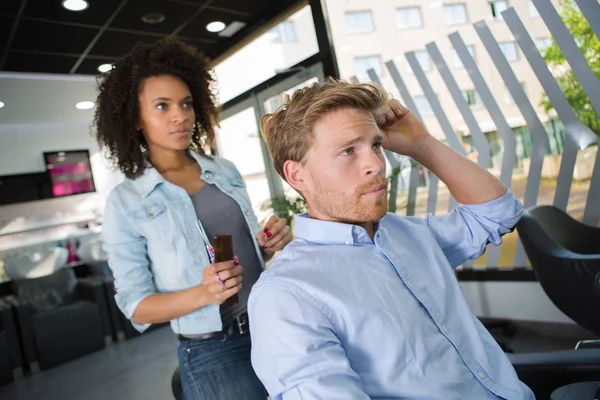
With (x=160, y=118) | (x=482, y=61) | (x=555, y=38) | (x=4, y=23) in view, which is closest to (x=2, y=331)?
(x=4, y=23)

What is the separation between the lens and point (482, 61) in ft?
10.4

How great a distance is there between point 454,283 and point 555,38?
2.36 metres

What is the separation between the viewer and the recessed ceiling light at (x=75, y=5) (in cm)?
369

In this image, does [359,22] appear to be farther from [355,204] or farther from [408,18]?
[355,204]

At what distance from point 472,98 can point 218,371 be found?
114 inches

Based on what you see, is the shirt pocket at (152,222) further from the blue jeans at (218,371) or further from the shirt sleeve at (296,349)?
the shirt sleeve at (296,349)

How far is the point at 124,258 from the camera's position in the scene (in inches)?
51.7

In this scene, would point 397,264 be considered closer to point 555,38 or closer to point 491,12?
point 555,38

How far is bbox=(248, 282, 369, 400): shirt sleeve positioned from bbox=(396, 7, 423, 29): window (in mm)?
3346

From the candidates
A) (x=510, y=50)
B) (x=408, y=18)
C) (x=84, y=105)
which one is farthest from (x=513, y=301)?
(x=84, y=105)

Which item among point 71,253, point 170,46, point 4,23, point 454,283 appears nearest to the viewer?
→ point 454,283

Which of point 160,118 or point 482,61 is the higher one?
point 482,61

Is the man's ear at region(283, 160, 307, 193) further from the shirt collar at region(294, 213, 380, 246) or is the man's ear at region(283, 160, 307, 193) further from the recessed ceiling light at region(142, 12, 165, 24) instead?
the recessed ceiling light at region(142, 12, 165, 24)

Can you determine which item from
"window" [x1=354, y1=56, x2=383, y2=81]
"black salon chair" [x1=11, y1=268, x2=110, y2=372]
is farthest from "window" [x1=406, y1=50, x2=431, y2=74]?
"black salon chair" [x1=11, y1=268, x2=110, y2=372]
